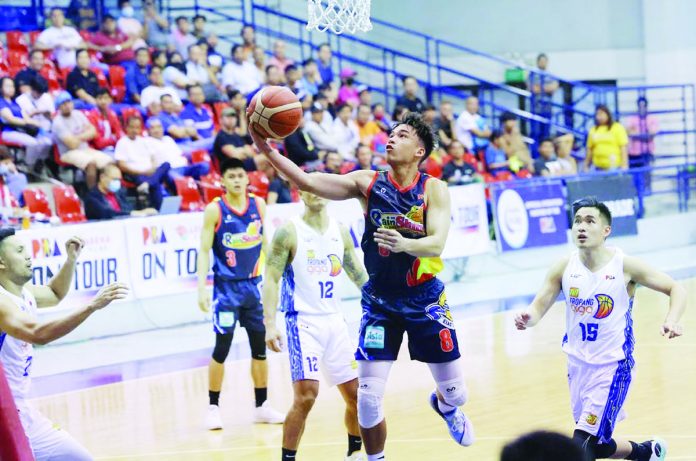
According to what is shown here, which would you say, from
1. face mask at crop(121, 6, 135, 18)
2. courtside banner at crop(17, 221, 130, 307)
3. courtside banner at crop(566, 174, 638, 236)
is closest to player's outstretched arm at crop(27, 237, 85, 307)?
courtside banner at crop(17, 221, 130, 307)

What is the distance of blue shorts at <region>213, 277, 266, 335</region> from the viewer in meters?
8.90

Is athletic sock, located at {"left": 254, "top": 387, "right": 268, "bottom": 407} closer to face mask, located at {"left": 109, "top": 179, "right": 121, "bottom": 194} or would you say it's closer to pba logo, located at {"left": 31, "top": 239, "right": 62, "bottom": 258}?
pba logo, located at {"left": 31, "top": 239, "right": 62, "bottom": 258}

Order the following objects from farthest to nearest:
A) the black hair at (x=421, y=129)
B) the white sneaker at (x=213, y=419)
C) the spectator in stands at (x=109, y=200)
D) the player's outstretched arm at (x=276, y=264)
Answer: the spectator in stands at (x=109, y=200), the white sneaker at (x=213, y=419), the player's outstretched arm at (x=276, y=264), the black hair at (x=421, y=129)

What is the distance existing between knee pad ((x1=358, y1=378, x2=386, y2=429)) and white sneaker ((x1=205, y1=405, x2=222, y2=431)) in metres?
2.25

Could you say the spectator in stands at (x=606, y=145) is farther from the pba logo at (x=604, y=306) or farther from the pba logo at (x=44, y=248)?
the pba logo at (x=604, y=306)

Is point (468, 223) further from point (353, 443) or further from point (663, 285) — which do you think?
point (663, 285)

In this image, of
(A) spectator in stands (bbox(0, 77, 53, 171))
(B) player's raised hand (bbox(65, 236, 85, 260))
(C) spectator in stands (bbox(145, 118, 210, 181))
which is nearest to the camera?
(B) player's raised hand (bbox(65, 236, 85, 260))

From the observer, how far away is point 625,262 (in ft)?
21.1

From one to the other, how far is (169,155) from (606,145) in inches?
312

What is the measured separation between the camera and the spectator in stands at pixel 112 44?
55.7ft

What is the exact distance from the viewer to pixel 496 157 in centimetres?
1884

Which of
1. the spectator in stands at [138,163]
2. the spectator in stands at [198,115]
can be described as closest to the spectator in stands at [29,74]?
the spectator in stands at [138,163]

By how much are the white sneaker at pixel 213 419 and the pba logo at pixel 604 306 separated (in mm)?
3383

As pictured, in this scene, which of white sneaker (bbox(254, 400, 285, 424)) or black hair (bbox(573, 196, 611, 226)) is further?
white sneaker (bbox(254, 400, 285, 424))
